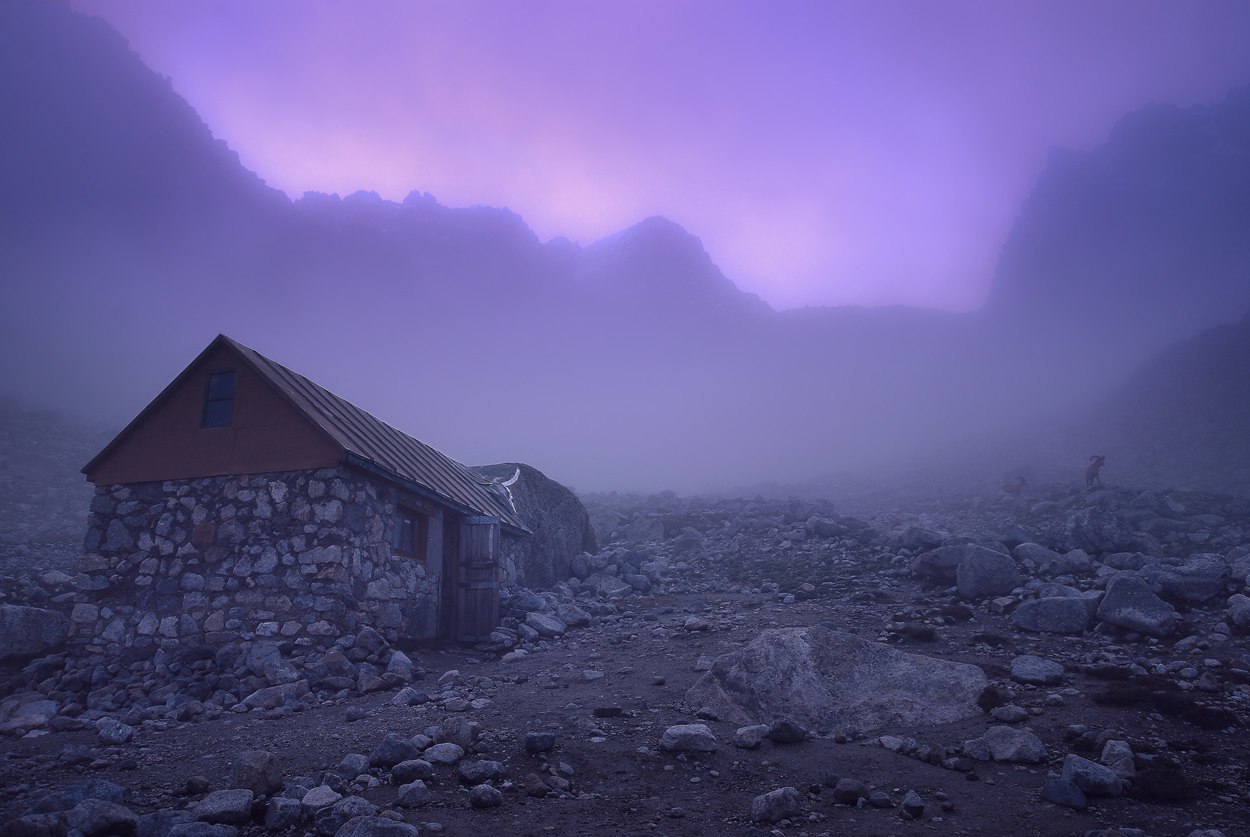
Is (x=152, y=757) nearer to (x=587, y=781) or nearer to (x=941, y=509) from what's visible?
(x=587, y=781)

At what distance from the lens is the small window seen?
12539 millimetres

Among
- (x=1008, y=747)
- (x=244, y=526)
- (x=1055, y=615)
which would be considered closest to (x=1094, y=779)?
(x=1008, y=747)

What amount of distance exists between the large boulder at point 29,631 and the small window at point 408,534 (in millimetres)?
5415

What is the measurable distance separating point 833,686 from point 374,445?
30.0ft

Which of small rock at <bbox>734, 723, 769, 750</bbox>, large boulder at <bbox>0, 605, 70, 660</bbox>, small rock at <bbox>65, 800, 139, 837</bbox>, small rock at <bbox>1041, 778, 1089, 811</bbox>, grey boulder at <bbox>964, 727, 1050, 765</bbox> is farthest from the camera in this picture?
large boulder at <bbox>0, 605, 70, 660</bbox>

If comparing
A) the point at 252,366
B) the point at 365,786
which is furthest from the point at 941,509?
the point at 365,786

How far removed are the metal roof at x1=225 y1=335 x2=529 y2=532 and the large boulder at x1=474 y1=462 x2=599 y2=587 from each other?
2.69 feet

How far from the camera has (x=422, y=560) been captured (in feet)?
43.1

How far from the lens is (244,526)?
11.3 meters

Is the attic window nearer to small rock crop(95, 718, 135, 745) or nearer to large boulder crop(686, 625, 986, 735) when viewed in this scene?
small rock crop(95, 718, 135, 745)

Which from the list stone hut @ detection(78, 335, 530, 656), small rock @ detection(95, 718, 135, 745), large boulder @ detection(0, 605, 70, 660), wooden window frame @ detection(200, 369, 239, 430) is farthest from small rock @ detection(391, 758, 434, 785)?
large boulder @ detection(0, 605, 70, 660)

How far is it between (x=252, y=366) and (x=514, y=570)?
7563mm

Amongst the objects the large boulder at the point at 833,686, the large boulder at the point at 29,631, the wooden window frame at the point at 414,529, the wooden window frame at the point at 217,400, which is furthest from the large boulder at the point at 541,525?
the large boulder at the point at 833,686

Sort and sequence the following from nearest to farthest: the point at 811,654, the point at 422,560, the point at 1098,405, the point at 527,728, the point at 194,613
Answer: the point at 527,728 < the point at 811,654 < the point at 194,613 < the point at 422,560 < the point at 1098,405
